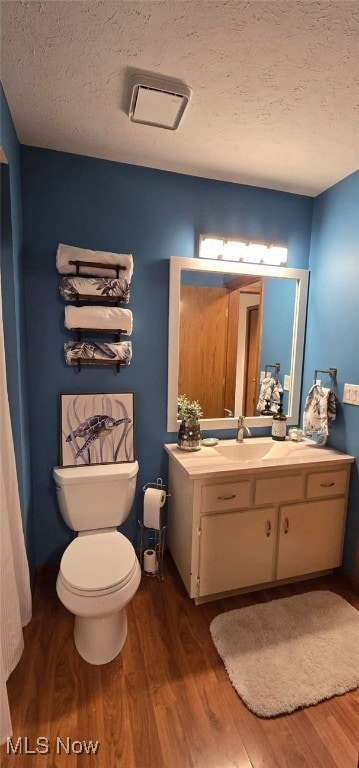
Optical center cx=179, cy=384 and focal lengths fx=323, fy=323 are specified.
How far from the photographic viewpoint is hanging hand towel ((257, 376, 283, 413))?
232cm

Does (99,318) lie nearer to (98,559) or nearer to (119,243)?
(119,243)

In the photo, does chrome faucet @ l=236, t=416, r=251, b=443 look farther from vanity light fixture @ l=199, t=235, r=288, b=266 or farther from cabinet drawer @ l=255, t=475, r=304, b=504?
vanity light fixture @ l=199, t=235, r=288, b=266

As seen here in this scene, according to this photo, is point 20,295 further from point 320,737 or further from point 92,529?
point 320,737

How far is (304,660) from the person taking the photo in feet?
4.89

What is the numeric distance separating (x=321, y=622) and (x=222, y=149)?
256 centimetres

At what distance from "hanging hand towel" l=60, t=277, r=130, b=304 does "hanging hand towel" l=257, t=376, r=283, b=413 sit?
1.16m

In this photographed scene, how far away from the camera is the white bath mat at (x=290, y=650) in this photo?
134 centimetres

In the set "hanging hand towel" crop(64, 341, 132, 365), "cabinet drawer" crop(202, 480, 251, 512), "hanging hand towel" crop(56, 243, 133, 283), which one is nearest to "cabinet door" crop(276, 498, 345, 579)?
"cabinet drawer" crop(202, 480, 251, 512)

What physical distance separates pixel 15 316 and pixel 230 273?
4.29 feet

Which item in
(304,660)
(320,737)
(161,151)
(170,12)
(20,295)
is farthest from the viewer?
(161,151)

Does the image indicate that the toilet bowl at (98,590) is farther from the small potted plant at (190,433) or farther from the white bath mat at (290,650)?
the small potted plant at (190,433)

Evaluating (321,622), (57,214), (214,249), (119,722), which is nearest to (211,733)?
(119,722)

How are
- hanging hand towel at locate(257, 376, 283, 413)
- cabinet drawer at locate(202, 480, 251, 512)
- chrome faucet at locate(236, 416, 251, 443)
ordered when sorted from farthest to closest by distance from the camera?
hanging hand towel at locate(257, 376, 283, 413)
chrome faucet at locate(236, 416, 251, 443)
cabinet drawer at locate(202, 480, 251, 512)

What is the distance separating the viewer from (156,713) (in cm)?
127
